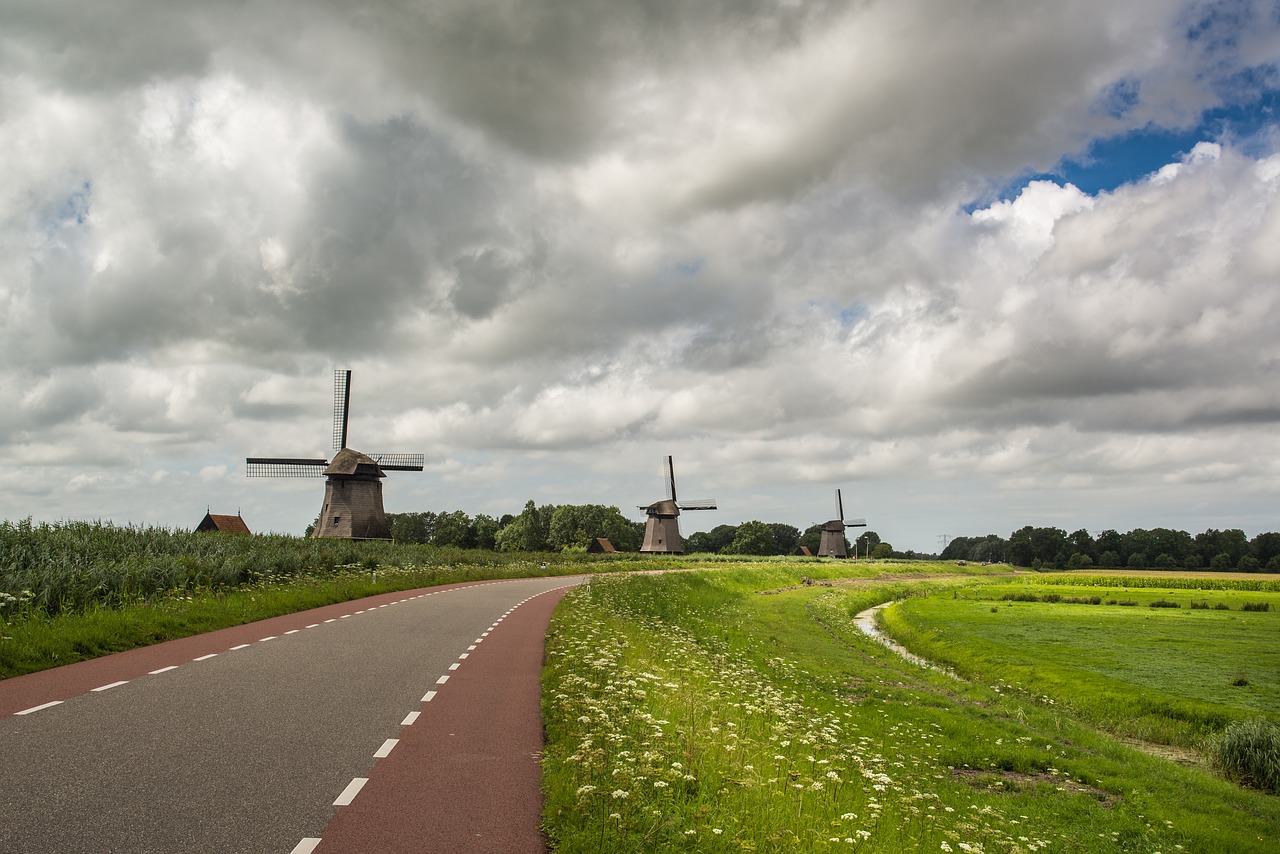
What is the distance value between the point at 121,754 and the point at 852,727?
12.1 m

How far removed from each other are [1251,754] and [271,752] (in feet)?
61.1

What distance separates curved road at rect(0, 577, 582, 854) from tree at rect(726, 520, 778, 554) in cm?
15318

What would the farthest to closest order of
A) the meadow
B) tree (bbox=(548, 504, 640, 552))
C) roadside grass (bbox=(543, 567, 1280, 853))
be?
tree (bbox=(548, 504, 640, 552))
the meadow
roadside grass (bbox=(543, 567, 1280, 853))

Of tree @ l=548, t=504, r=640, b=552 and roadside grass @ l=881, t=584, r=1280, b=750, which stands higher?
tree @ l=548, t=504, r=640, b=552

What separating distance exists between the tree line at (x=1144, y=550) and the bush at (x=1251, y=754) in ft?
511

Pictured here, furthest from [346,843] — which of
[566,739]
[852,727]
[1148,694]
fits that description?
[1148,694]

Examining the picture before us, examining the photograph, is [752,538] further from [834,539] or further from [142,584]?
[142,584]

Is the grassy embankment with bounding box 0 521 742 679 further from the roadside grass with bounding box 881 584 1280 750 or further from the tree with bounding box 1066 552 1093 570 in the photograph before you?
the tree with bounding box 1066 552 1093 570

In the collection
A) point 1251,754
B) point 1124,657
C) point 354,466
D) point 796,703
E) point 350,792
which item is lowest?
point 1124,657

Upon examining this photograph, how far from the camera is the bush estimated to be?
1527cm

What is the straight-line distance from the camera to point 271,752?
29.5 ft

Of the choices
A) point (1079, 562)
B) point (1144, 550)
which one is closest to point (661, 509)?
point (1079, 562)

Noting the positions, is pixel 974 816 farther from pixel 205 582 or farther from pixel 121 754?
pixel 205 582

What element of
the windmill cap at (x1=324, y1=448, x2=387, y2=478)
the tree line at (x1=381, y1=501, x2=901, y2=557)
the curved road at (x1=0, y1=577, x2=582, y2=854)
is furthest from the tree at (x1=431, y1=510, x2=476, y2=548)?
the curved road at (x1=0, y1=577, x2=582, y2=854)
